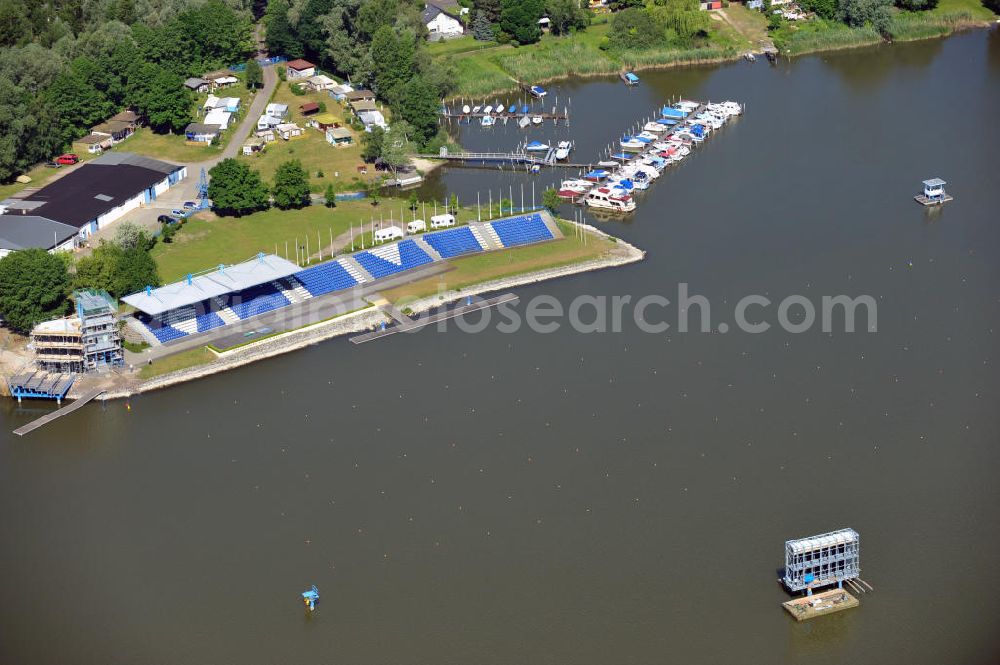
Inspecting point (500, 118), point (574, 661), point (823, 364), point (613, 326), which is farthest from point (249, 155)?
point (574, 661)

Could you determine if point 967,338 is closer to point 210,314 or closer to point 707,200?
point 707,200

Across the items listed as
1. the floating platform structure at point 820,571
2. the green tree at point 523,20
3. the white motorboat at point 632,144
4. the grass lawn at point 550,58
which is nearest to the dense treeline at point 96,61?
the grass lawn at point 550,58

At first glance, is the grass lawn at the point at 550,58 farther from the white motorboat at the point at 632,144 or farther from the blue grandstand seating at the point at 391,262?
the blue grandstand seating at the point at 391,262

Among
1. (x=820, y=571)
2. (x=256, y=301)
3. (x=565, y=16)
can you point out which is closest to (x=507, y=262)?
(x=256, y=301)

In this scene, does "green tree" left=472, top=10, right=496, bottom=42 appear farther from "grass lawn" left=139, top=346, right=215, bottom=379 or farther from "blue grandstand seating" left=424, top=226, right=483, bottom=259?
"grass lawn" left=139, top=346, right=215, bottom=379

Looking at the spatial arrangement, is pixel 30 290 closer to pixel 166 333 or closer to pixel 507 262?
pixel 166 333
